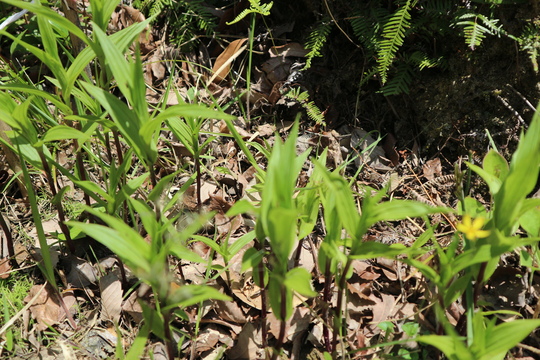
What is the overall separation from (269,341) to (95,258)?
0.87m

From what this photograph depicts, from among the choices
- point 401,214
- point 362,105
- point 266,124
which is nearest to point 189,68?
point 266,124

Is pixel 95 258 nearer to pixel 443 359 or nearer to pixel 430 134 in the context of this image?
pixel 443 359

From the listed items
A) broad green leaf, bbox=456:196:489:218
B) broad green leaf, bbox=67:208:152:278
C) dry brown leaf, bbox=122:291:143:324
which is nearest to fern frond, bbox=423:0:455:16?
broad green leaf, bbox=456:196:489:218

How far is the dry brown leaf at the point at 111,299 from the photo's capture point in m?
2.10

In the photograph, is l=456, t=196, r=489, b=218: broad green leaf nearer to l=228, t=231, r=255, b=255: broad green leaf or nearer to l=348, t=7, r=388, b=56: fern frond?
l=228, t=231, r=255, b=255: broad green leaf

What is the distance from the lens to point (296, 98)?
2.78m

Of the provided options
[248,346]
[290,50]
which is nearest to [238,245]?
[248,346]

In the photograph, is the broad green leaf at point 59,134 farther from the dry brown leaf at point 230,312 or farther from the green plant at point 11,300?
the dry brown leaf at point 230,312

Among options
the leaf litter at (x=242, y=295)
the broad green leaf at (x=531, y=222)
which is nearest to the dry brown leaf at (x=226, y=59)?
the leaf litter at (x=242, y=295)

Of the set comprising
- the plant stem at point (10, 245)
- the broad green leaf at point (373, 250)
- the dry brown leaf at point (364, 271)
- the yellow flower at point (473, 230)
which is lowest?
the dry brown leaf at point (364, 271)

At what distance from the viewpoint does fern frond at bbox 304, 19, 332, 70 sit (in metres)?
2.69

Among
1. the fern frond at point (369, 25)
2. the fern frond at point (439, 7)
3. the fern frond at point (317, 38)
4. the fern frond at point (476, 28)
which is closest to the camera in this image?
the fern frond at point (476, 28)

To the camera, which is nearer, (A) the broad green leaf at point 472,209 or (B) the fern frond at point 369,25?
(A) the broad green leaf at point 472,209

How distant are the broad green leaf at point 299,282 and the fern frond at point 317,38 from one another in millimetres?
1520
